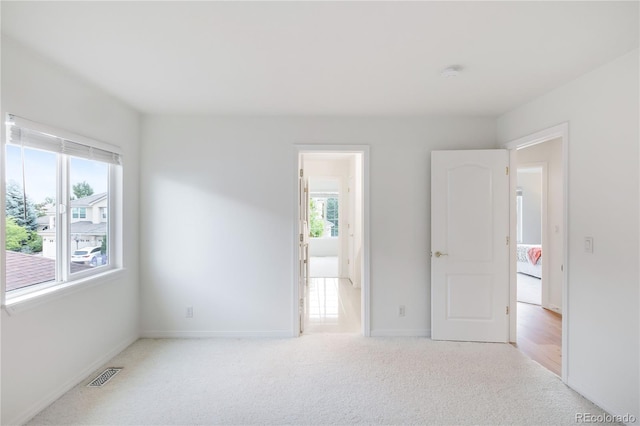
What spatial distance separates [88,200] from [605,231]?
160 inches

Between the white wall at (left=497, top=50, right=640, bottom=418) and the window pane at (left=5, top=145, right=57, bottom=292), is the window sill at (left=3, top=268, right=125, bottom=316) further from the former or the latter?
the white wall at (left=497, top=50, right=640, bottom=418)

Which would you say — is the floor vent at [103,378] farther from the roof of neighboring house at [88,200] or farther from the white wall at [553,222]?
the white wall at [553,222]

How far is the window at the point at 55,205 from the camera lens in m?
2.06

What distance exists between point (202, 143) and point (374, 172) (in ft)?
6.23

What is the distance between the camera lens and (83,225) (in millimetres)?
2719

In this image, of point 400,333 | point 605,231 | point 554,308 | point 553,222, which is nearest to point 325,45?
point 605,231

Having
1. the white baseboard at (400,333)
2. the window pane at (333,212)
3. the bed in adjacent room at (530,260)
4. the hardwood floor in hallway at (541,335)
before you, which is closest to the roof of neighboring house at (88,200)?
the white baseboard at (400,333)

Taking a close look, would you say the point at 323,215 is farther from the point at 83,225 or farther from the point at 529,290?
the point at 83,225

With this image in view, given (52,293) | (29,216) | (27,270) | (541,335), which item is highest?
(29,216)

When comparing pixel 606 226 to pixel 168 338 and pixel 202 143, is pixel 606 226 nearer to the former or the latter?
pixel 202 143

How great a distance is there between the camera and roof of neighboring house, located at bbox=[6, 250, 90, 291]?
2.06 m

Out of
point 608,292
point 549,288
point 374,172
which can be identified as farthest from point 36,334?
point 549,288

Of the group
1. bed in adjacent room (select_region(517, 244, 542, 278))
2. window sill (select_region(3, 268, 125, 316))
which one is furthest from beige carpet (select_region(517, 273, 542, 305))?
window sill (select_region(3, 268, 125, 316))

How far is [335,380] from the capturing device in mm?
2543
